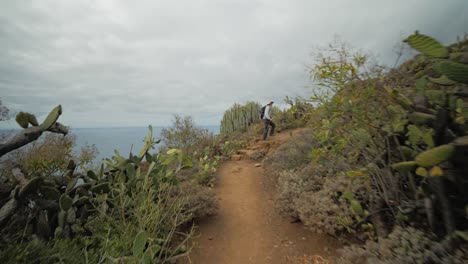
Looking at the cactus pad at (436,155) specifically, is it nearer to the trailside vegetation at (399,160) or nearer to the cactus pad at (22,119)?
the trailside vegetation at (399,160)

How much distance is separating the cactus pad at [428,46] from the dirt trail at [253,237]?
2.42 meters

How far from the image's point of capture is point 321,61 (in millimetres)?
2424

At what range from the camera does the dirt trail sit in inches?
106

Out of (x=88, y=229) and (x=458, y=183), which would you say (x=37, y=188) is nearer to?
(x=88, y=229)

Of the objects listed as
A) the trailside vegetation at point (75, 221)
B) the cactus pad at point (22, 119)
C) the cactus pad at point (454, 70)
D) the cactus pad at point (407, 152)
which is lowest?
the trailside vegetation at point (75, 221)

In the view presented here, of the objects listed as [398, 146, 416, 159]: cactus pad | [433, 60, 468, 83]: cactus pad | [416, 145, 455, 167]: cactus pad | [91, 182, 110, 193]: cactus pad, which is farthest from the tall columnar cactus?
[416, 145, 455, 167]: cactus pad

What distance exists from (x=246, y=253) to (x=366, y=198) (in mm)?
1760

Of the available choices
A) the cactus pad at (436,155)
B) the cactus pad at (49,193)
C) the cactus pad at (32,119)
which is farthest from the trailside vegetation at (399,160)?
the cactus pad at (32,119)

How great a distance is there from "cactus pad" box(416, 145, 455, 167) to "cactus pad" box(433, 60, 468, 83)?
1.96 feet

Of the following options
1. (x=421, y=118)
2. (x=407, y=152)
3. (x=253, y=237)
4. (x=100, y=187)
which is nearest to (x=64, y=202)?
(x=100, y=187)

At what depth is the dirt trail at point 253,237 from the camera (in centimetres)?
269

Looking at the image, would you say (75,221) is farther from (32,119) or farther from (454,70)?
(454,70)

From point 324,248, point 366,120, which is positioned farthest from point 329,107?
point 324,248

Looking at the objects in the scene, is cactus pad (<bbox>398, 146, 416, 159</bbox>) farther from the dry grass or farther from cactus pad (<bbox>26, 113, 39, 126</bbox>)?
cactus pad (<bbox>26, 113, 39, 126</bbox>)
